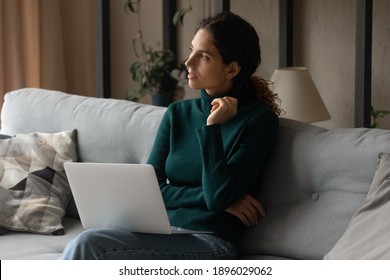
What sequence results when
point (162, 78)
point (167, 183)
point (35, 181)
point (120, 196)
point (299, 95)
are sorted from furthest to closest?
point (162, 78) < point (299, 95) < point (35, 181) < point (167, 183) < point (120, 196)

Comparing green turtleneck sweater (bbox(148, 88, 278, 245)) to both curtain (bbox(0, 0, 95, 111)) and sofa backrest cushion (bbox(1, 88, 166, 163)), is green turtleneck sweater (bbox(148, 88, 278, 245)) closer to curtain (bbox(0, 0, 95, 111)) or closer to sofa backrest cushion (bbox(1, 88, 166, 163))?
sofa backrest cushion (bbox(1, 88, 166, 163))

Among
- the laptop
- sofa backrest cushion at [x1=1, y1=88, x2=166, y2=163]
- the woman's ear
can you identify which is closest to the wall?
sofa backrest cushion at [x1=1, y1=88, x2=166, y2=163]

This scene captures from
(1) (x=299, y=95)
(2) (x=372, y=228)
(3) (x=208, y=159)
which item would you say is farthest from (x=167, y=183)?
(1) (x=299, y=95)

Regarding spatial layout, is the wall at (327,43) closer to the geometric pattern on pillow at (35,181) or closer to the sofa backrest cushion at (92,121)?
the sofa backrest cushion at (92,121)

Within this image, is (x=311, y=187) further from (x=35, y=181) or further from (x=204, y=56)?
(x=35, y=181)

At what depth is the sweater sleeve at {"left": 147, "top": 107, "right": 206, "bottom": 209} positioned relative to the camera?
232 cm

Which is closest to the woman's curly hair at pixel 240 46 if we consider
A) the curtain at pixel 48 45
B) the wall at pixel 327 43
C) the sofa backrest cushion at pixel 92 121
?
the sofa backrest cushion at pixel 92 121

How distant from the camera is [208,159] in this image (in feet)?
7.29

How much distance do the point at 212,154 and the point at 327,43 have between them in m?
1.97

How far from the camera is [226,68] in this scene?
2.38 m

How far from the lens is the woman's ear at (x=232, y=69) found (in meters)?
2.38

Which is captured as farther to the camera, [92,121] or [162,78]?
[162,78]
